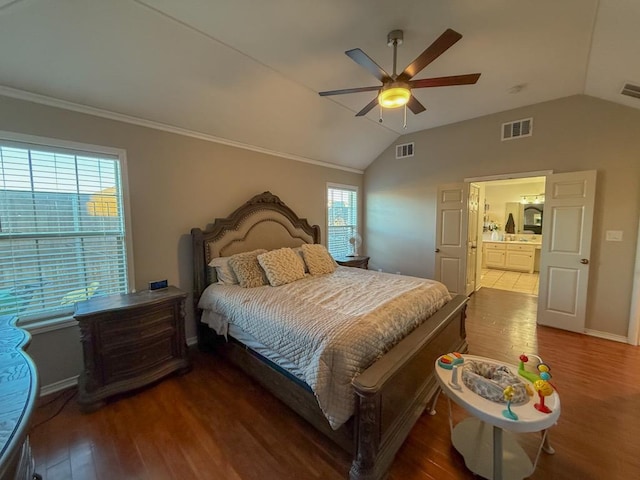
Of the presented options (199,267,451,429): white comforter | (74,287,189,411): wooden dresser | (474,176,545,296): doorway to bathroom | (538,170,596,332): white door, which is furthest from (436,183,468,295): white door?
(74,287,189,411): wooden dresser

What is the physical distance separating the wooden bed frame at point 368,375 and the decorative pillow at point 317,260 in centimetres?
71

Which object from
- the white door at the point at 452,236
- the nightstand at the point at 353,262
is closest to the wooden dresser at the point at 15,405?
the nightstand at the point at 353,262

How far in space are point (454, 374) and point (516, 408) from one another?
0.32 m

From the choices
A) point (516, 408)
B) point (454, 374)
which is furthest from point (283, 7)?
point (516, 408)

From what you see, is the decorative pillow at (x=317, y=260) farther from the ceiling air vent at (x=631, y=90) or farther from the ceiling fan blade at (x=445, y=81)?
the ceiling air vent at (x=631, y=90)

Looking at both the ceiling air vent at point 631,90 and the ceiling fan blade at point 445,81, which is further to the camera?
the ceiling air vent at point 631,90

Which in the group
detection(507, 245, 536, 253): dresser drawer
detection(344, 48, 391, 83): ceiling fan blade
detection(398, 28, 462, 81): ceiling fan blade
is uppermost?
detection(344, 48, 391, 83): ceiling fan blade

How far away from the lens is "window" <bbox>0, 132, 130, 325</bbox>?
2092mm

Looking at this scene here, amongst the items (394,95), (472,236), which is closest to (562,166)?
(472,236)

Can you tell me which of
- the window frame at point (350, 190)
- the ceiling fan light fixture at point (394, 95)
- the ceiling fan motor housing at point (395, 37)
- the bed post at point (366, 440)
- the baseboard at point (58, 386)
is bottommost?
the baseboard at point (58, 386)

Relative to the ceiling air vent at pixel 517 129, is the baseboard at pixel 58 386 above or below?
below

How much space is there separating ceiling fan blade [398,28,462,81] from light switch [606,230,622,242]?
3.37 meters

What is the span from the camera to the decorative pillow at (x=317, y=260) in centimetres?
342

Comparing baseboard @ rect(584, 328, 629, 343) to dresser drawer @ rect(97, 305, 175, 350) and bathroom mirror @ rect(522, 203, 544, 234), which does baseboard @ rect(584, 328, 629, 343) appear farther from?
dresser drawer @ rect(97, 305, 175, 350)
